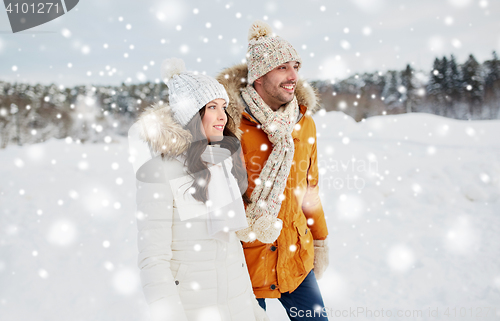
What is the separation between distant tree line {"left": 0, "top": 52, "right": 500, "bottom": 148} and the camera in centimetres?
735

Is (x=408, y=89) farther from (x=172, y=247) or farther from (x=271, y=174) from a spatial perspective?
(x=172, y=247)

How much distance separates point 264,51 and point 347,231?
141 inches

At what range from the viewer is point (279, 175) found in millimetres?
2045

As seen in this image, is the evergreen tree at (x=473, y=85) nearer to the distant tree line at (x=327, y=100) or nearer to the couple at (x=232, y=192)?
the distant tree line at (x=327, y=100)

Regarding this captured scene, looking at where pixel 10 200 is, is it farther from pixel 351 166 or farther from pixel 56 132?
pixel 351 166

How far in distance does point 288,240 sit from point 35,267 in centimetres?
375

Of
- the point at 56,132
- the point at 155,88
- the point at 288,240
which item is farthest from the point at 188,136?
the point at 56,132

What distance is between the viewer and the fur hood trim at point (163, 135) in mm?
1356

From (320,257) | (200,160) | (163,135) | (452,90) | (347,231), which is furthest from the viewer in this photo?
(452,90)

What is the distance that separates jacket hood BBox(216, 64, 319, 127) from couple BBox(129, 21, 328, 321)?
0.01 m

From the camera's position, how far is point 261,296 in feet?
6.61

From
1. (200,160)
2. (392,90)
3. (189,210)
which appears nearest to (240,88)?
(200,160)

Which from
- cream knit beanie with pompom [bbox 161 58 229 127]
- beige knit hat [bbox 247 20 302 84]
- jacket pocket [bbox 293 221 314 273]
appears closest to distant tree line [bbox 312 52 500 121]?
beige knit hat [bbox 247 20 302 84]

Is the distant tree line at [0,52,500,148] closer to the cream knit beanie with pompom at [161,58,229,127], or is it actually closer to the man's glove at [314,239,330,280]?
the cream knit beanie with pompom at [161,58,229,127]
